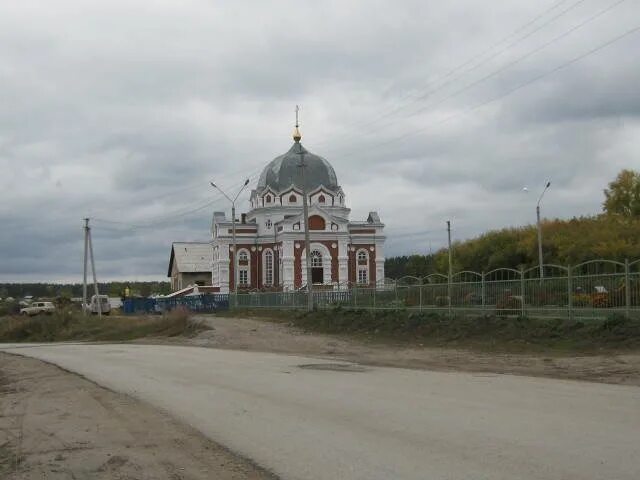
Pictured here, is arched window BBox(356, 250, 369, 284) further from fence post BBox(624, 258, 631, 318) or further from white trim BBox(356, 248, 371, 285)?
fence post BBox(624, 258, 631, 318)

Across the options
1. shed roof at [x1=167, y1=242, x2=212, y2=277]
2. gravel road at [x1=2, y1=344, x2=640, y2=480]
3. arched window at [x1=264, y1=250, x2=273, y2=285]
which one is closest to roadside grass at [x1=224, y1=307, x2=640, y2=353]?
gravel road at [x1=2, y1=344, x2=640, y2=480]

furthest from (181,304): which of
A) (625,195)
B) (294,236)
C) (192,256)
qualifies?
(192,256)

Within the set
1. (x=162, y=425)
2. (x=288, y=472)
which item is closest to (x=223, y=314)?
(x=162, y=425)

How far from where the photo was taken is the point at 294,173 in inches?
3494

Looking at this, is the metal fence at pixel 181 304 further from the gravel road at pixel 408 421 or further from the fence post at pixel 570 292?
the gravel road at pixel 408 421

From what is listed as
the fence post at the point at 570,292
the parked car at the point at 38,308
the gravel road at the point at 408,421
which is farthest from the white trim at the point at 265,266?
the gravel road at the point at 408,421

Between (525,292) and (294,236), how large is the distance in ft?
184

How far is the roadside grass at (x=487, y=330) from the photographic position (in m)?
21.8

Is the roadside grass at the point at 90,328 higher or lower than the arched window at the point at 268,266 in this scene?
lower

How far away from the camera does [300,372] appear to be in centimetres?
1850

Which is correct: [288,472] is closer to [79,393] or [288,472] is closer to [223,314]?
[79,393]

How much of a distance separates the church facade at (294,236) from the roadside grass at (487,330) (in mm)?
42662

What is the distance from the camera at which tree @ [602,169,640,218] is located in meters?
70.4

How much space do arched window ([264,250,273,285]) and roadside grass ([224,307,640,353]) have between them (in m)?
46.5
